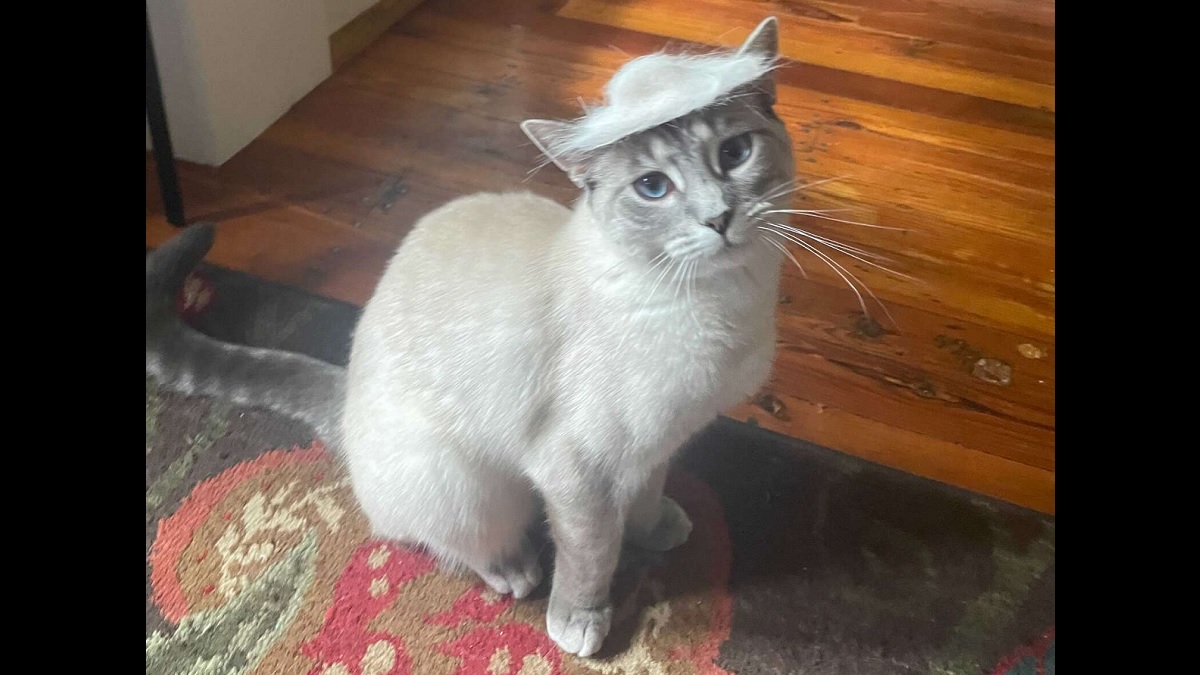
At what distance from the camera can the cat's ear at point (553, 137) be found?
855 millimetres

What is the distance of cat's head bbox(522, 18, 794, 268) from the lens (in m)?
0.78

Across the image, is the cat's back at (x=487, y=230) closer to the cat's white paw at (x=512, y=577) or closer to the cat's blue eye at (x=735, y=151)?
the cat's blue eye at (x=735, y=151)

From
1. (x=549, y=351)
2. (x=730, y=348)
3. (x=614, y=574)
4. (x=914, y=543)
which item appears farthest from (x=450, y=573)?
(x=914, y=543)

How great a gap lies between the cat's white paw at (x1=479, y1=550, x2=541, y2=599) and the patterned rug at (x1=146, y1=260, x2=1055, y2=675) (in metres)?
0.02

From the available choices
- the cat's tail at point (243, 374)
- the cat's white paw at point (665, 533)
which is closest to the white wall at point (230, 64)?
the cat's tail at point (243, 374)

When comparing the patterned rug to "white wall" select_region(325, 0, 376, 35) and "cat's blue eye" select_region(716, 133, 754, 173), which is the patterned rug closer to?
"cat's blue eye" select_region(716, 133, 754, 173)

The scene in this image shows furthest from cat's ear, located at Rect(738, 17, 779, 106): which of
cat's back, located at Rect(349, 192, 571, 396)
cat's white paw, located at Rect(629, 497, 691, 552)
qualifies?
cat's white paw, located at Rect(629, 497, 691, 552)

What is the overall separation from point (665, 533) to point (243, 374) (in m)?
0.61

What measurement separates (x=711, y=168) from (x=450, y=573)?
66 centimetres

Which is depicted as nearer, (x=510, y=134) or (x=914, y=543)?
(x=914, y=543)

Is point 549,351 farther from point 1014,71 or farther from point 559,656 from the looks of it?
point 1014,71

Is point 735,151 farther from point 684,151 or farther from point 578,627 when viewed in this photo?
point 578,627

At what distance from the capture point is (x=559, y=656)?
43.6 inches

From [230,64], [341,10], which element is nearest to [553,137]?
[230,64]
